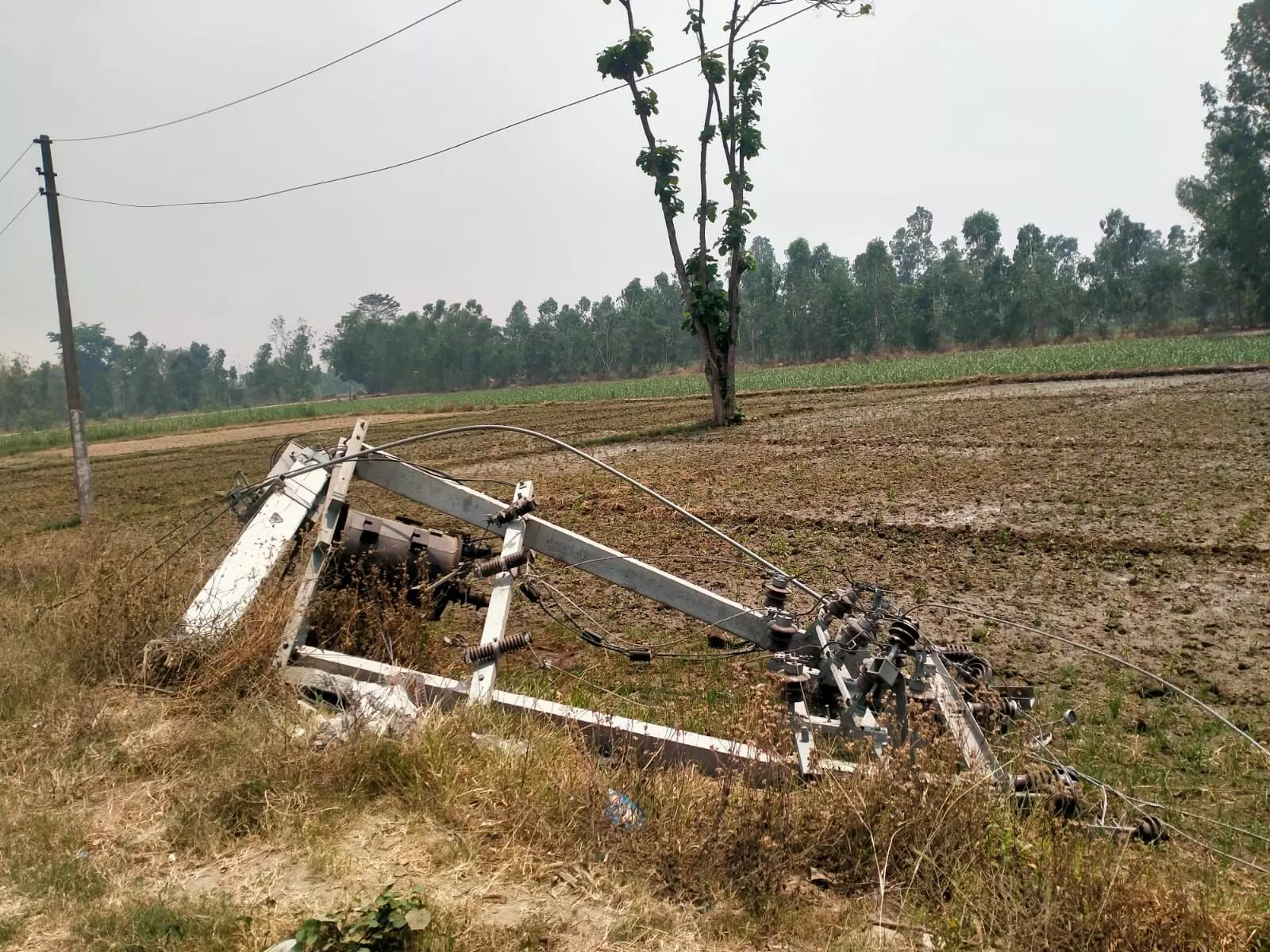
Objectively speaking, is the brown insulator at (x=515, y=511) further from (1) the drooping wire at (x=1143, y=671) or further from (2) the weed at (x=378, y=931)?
(2) the weed at (x=378, y=931)

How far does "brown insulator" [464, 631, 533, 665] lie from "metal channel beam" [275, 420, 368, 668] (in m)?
0.96

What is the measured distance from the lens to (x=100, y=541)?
7.38 meters

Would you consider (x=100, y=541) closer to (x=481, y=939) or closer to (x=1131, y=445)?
(x=481, y=939)

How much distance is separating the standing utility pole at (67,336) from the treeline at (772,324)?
4485 cm


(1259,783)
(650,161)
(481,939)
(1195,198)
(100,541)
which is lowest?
(1259,783)

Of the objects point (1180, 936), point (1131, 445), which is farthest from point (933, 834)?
point (1131, 445)

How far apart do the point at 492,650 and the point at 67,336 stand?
12.5 metres

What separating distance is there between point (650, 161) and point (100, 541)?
56.3 ft

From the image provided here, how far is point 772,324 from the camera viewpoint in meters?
80.8

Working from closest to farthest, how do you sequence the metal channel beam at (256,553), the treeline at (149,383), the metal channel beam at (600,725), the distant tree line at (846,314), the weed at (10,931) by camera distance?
1. the weed at (10,931)
2. the metal channel beam at (600,725)
3. the metal channel beam at (256,553)
4. the distant tree line at (846,314)
5. the treeline at (149,383)

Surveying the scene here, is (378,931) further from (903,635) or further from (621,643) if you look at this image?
(621,643)

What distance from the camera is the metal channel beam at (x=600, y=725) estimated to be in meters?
3.02

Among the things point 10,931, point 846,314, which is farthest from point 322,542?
point 846,314

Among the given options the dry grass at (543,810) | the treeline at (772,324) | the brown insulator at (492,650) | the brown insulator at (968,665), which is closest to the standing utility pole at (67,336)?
the dry grass at (543,810)
